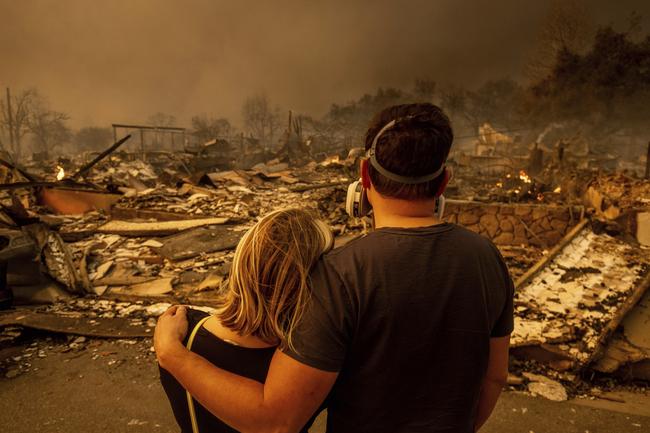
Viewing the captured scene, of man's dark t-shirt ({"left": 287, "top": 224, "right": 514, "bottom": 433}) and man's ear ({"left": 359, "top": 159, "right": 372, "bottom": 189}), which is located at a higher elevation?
man's ear ({"left": 359, "top": 159, "right": 372, "bottom": 189})

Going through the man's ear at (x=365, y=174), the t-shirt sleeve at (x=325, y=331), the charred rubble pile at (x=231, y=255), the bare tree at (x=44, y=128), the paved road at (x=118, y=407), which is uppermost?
the bare tree at (x=44, y=128)

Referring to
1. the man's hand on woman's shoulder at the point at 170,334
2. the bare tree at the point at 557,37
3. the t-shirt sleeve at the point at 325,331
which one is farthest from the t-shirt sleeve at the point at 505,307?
the bare tree at the point at 557,37

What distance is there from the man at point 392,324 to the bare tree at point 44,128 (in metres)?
63.2

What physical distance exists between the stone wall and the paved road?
189 inches

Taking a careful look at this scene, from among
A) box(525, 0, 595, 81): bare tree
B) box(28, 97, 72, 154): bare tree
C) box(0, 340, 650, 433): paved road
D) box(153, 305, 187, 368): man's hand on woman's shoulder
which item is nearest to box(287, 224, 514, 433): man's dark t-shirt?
box(153, 305, 187, 368): man's hand on woman's shoulder

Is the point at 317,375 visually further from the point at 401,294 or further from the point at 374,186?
the point at 374,186

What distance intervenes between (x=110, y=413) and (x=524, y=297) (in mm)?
4576

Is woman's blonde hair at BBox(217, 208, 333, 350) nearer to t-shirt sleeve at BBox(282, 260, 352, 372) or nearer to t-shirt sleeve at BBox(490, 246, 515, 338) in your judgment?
t-shirt sleeve at BBox(282, 260, 352, 372)

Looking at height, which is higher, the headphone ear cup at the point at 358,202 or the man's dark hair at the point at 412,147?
the man's dark hair at the point at 412,147

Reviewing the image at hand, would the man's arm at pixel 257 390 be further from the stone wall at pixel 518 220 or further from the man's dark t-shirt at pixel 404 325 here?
the stone wall at pixel 518 220

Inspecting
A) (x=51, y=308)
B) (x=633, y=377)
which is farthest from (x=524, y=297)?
(x=51, y=308)

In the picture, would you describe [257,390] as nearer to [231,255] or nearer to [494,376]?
[494,376]

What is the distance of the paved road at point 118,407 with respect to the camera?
9.51 feet

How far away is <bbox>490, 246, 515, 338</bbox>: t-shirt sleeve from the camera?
116cm
